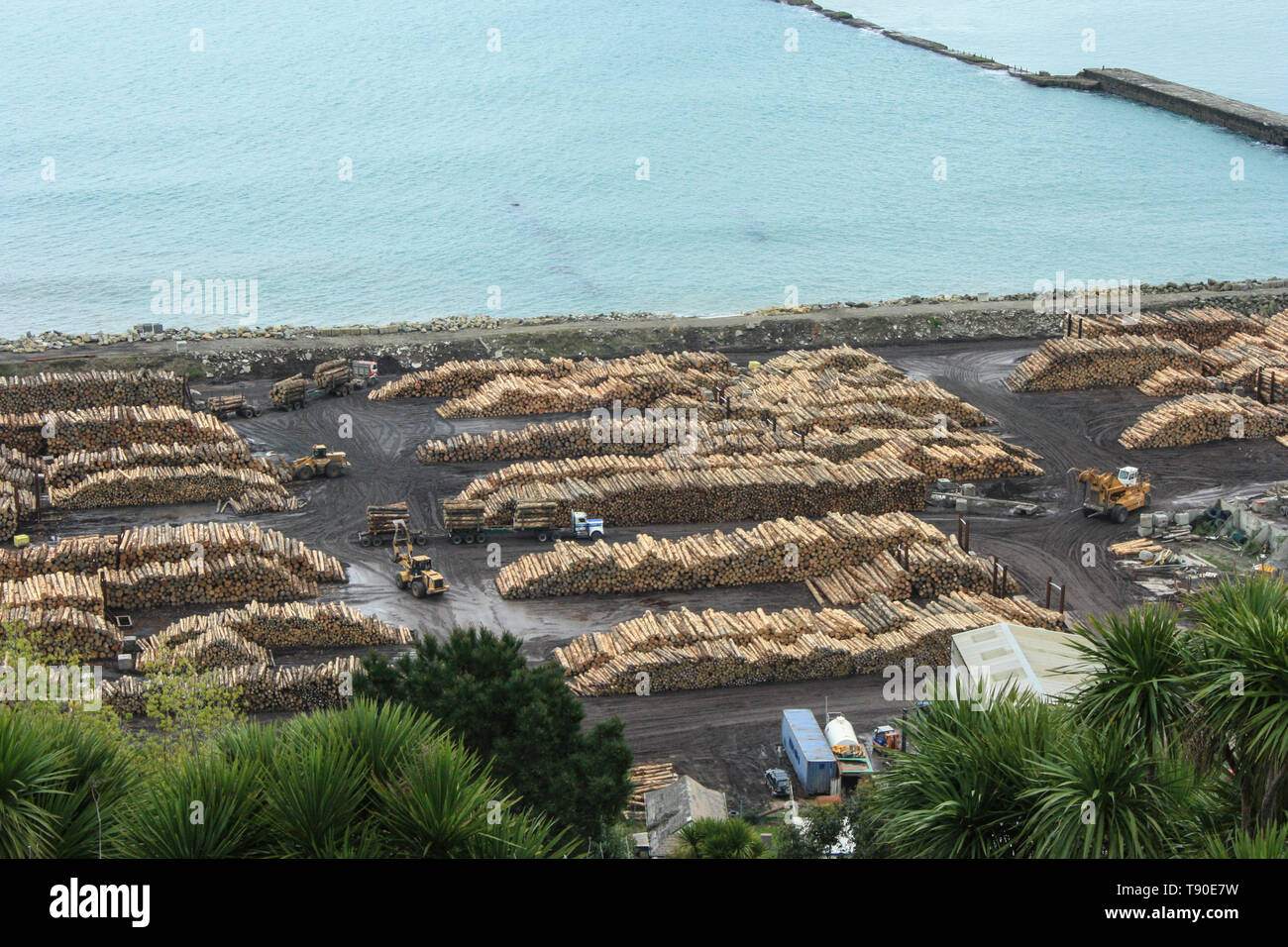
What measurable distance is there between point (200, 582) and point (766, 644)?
15052mm

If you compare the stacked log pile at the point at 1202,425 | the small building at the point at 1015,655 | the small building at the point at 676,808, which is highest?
the stacked log pile at the point at 1202,425

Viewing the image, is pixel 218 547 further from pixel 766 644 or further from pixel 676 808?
pixel 676 808

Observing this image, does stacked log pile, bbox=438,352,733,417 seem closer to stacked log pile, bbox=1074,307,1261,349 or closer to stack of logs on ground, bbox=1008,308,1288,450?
stack of logs on ground, bbox=1008,308,1288,450

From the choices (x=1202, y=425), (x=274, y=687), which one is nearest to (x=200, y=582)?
(x=274, y=687)

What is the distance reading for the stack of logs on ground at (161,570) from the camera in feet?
113

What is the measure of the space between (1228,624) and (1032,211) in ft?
272

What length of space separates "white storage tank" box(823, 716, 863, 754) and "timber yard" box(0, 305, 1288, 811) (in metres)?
0.79

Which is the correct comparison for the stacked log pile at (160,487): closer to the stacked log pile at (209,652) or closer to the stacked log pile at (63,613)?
the stacked log pile at (63,613)

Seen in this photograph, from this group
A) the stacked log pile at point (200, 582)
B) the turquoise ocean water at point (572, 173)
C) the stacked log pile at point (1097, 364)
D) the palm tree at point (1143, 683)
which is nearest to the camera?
the palm tree at point (1143, 683)

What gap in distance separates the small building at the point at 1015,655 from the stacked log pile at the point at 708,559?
677 cm

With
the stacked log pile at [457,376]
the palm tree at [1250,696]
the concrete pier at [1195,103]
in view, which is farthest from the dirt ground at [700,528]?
the concrete pier at [1195,103]

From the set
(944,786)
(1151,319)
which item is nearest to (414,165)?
(1151,319)

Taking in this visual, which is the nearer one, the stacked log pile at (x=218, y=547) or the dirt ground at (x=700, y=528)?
the dirt ground at (x=700, y=528)
